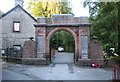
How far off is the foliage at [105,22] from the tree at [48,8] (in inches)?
551

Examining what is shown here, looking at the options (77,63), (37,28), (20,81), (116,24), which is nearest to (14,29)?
(37,28)

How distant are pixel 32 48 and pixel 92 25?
6453 millimetres

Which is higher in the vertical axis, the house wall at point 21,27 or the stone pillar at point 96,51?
the house wall at point 21,27

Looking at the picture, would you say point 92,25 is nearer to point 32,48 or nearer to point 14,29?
point 32,48

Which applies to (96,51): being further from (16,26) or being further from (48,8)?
(48,8)

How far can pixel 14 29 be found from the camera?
44.5 meters

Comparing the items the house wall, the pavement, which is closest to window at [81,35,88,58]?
the pavement

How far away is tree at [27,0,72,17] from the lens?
4758 cm

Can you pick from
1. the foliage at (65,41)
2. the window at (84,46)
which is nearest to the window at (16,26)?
the foliage at (65,41)

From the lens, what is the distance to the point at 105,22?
28109 millimetres

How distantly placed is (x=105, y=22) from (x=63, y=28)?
4401 millimetres

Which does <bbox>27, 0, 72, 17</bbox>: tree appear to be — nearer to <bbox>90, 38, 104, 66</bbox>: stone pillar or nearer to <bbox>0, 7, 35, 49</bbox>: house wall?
<bbox>0, 7, 35, 49</bbox>: house wall

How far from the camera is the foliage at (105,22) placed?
26697 mm

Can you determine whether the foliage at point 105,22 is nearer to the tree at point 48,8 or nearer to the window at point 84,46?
the window at point 84,46
